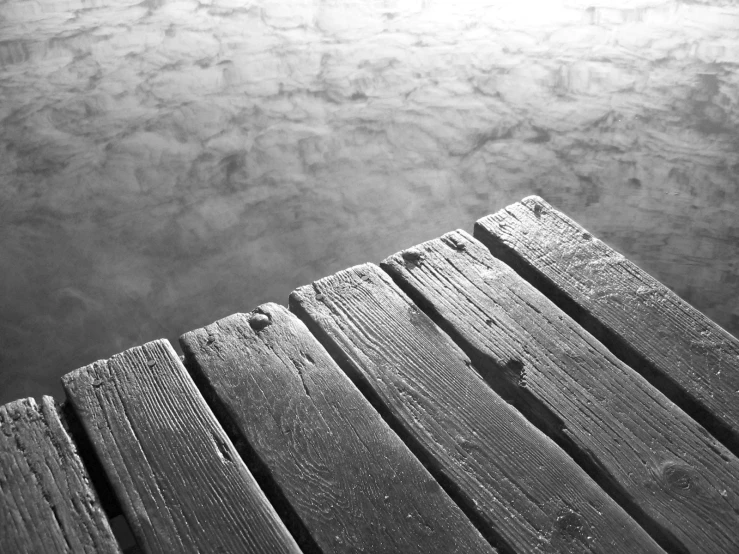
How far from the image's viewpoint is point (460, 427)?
3.82 feet

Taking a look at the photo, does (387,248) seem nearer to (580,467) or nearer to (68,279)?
(68,279)

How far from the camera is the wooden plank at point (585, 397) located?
1072mm

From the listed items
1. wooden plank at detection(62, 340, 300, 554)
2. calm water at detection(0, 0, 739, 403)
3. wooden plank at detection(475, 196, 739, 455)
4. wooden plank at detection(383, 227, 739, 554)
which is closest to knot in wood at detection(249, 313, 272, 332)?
wooden plank at detection(62, 340, 300, 554)

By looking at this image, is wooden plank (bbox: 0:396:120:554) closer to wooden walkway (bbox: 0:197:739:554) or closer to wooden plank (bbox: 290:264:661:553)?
wooden walkway (bbox: 0:197:739:554)

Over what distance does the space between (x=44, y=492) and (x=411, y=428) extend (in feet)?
1.84

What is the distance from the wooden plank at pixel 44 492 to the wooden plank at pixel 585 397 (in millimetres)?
655

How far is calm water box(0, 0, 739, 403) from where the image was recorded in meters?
2.67

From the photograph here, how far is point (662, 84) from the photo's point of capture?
3752 millimetres

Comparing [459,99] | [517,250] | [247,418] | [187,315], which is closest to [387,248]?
[187,315]

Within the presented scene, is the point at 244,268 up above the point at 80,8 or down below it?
below

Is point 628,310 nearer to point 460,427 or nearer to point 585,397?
point 585,397

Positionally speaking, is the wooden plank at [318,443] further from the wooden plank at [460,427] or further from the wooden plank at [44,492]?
the wooden plank at [44,492]

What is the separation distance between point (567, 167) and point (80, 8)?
118 inches

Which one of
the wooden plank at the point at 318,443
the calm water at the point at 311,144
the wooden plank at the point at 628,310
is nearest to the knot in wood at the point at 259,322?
the wooden plank at the point at 318,443
